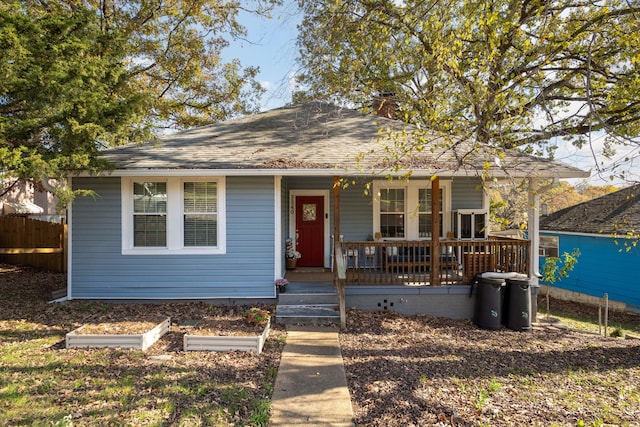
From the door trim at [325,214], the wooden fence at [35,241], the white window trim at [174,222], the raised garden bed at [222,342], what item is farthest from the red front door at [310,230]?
the wooden fence at [35,241]

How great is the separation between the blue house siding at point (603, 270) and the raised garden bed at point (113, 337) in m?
16.3

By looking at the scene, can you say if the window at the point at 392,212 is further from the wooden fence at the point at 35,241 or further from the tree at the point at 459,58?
the wooden fence at the point at 35,241

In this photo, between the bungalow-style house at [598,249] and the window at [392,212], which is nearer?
the window at [392,212]

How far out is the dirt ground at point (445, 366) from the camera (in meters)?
4.21

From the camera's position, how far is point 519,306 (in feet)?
25.5

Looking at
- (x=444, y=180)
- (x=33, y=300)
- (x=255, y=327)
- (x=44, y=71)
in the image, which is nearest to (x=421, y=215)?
(x=444, y=180)

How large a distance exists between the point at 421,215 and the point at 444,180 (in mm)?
1114

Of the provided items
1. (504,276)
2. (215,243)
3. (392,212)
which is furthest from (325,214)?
→ (504,276)

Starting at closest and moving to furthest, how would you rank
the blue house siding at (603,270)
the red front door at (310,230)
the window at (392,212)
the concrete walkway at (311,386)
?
the concrete walkway at (311,386), the window at (392,212), the red front door at (310,230), the blue house siding at (603,270)

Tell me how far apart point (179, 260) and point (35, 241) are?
9.04 meters

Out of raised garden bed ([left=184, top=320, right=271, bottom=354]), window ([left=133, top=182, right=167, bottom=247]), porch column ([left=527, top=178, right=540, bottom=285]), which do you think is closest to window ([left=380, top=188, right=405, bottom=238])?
porch column ([left=527, top=178, right=540, bottom=285])

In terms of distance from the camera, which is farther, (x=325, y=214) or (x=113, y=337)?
(x=325, y=214)

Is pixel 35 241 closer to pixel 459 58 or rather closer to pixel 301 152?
pixel 301 152

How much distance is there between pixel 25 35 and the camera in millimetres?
6840
